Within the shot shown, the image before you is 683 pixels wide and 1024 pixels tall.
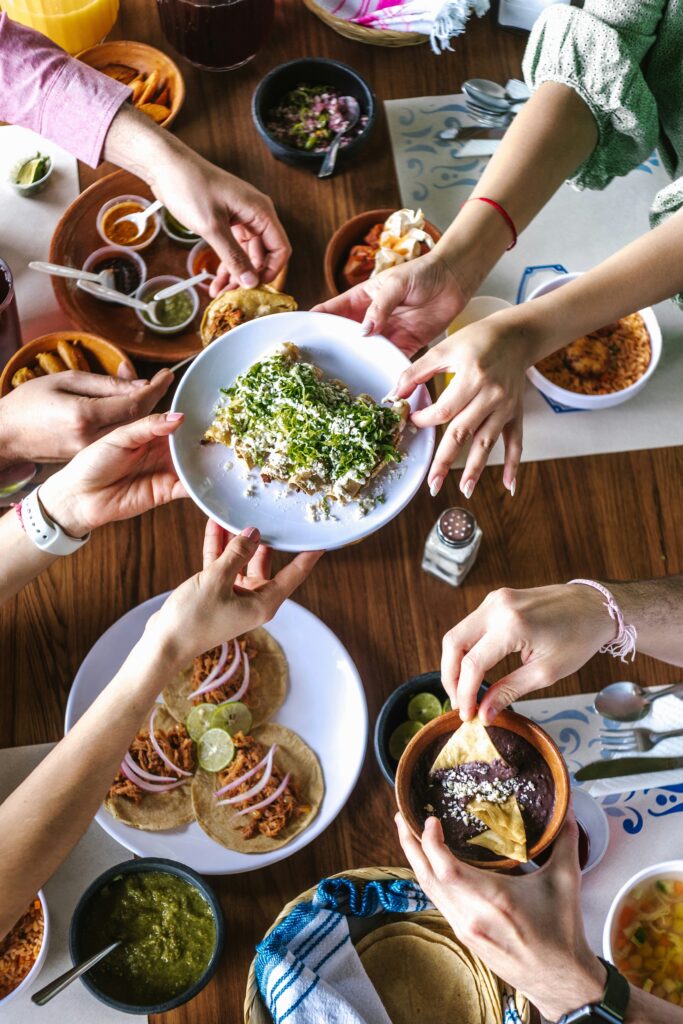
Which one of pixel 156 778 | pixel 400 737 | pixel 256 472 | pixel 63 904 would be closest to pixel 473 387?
pixel 256 472

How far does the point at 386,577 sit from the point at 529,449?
1.73 ft

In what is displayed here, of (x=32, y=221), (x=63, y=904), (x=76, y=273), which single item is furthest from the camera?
(x=32, y=221)

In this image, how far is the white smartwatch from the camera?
201cm

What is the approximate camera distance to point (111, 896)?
1.85m

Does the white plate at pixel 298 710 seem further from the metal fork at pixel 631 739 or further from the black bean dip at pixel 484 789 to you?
the metal fork at pixel 631 739

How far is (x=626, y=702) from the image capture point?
208 cm

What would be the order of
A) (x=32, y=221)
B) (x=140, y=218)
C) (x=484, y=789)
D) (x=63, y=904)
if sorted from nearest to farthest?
(x=484, y=789), (x=63, y=904), (x=140, y=218), (x=32, y=221)

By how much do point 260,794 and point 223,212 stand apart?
4.80 ft

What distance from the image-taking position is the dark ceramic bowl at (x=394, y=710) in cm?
196

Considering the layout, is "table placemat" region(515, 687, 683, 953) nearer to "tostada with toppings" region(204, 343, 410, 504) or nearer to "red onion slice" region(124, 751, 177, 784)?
"tostada with toppings" region(204, 343, 410, 504)

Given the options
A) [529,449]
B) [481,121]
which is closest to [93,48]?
[481,121]

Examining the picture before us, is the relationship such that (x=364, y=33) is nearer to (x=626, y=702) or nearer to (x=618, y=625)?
(x=618, y=625)

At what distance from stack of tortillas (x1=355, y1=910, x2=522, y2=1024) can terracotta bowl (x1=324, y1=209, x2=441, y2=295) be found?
5.17ft

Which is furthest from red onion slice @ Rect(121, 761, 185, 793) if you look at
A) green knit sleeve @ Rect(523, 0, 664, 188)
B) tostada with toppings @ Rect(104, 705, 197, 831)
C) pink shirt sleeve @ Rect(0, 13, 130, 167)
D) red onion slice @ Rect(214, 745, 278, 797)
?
green knit sleeve @ Rect(523, 0, 664, 188)
